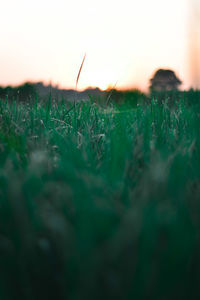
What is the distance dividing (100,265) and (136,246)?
82 millimetres

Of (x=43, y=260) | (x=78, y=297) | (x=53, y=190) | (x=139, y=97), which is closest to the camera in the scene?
(x=78, y=297)

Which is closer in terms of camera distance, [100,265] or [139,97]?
[100,265]

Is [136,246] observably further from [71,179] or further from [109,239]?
[71,179]

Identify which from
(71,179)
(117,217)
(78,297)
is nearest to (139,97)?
(71,179)

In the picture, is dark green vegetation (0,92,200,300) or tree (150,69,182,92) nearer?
dark green vegetation (0,92,200,300)

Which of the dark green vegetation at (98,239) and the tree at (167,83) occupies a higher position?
the tree at (167,83)

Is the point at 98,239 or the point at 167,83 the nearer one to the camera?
the point at 98,239

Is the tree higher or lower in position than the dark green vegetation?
higher

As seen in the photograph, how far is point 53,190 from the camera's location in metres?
0.76

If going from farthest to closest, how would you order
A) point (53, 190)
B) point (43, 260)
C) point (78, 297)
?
point (53, 190) → point (43, 260) → point (78, 297)

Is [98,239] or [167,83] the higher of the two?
[167,83]

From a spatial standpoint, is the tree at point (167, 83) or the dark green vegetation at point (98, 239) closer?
the dark green vegetation at point (98, 239)

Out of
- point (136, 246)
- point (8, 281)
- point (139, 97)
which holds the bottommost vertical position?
point (8, 281)

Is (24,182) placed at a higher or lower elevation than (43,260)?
higher
